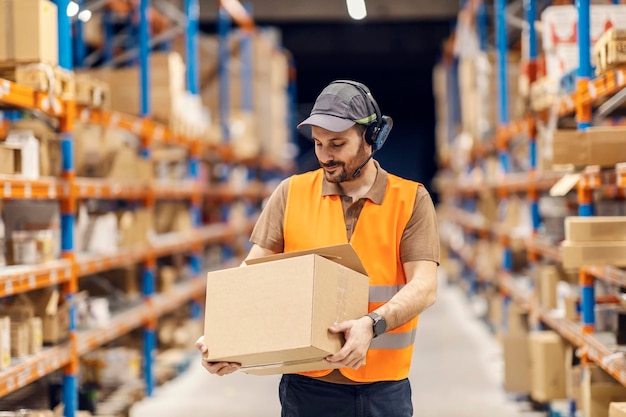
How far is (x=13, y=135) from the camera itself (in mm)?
5074

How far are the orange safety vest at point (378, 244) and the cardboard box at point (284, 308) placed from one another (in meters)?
0.15

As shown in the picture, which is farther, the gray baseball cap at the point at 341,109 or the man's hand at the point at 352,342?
the gray baseball cap at the point at 341,109

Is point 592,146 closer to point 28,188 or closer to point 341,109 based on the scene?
point 341,109

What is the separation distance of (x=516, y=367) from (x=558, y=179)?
5.31 ft

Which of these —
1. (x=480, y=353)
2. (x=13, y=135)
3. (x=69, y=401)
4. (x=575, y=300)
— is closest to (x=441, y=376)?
(x=480, y=353)

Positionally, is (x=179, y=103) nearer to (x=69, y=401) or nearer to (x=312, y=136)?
(x=69, y=401)

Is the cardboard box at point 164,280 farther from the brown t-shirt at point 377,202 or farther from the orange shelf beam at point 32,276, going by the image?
the brown t-shirt at point 377,202

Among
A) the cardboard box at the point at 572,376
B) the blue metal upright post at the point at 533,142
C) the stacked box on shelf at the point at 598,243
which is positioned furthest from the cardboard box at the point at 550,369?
the stacked box on shelf at the point at 598,243

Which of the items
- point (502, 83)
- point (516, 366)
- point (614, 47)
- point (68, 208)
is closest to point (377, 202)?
point (614, 47)

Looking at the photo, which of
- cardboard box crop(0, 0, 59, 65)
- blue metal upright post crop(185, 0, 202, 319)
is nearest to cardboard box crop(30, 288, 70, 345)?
cardboard box crop(0, 0, 59, 65)

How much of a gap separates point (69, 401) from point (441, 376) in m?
4.07

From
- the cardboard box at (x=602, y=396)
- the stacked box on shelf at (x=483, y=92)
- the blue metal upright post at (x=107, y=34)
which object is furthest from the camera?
the blue metal upright post at (x=107, y=34)

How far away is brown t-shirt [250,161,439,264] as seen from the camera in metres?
2.91

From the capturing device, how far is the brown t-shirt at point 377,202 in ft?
9.54
